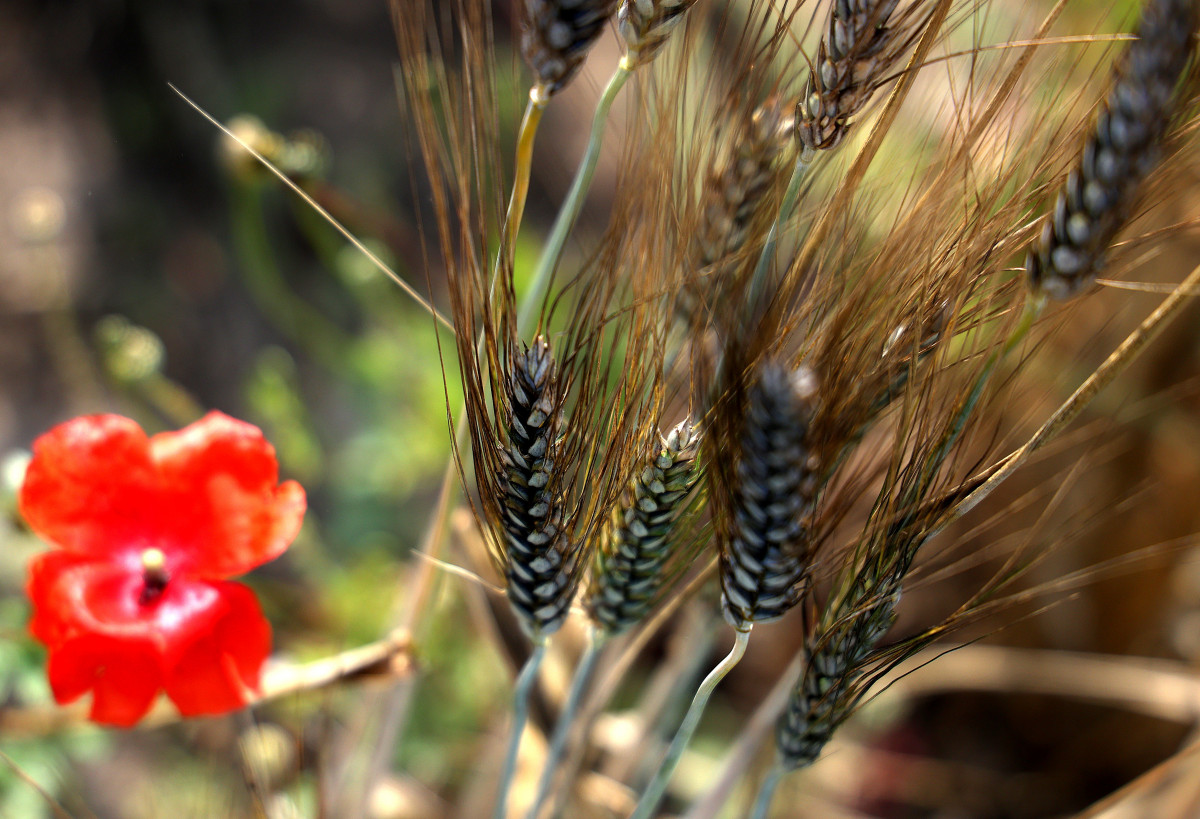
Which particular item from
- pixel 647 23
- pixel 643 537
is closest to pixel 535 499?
pixel 643 537

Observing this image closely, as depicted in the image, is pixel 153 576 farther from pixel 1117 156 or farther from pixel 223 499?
pixel 1117 156

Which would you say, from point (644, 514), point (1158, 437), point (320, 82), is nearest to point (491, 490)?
Answer: point (644, 514)

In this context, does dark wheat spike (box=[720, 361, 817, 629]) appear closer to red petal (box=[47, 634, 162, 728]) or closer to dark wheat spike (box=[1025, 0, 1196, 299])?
dark wheat spike (box=[1025, 0, 1196, 299])

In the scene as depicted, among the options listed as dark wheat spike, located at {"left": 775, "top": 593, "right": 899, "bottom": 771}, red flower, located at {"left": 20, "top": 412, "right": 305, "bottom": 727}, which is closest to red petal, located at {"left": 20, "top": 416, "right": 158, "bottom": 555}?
red flower, located at {"left": 20, "top": 412, "right": 305, "bottom": 727}

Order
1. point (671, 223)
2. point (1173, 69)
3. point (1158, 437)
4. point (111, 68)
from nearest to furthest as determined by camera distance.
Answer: point (1173, 69)
point (671, 223)
point (1158, 437)
point (111, 68)

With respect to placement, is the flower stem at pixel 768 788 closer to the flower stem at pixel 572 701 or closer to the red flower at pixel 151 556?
the flower stem at pixel 572 701

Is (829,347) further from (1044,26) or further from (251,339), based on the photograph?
(251,339)
